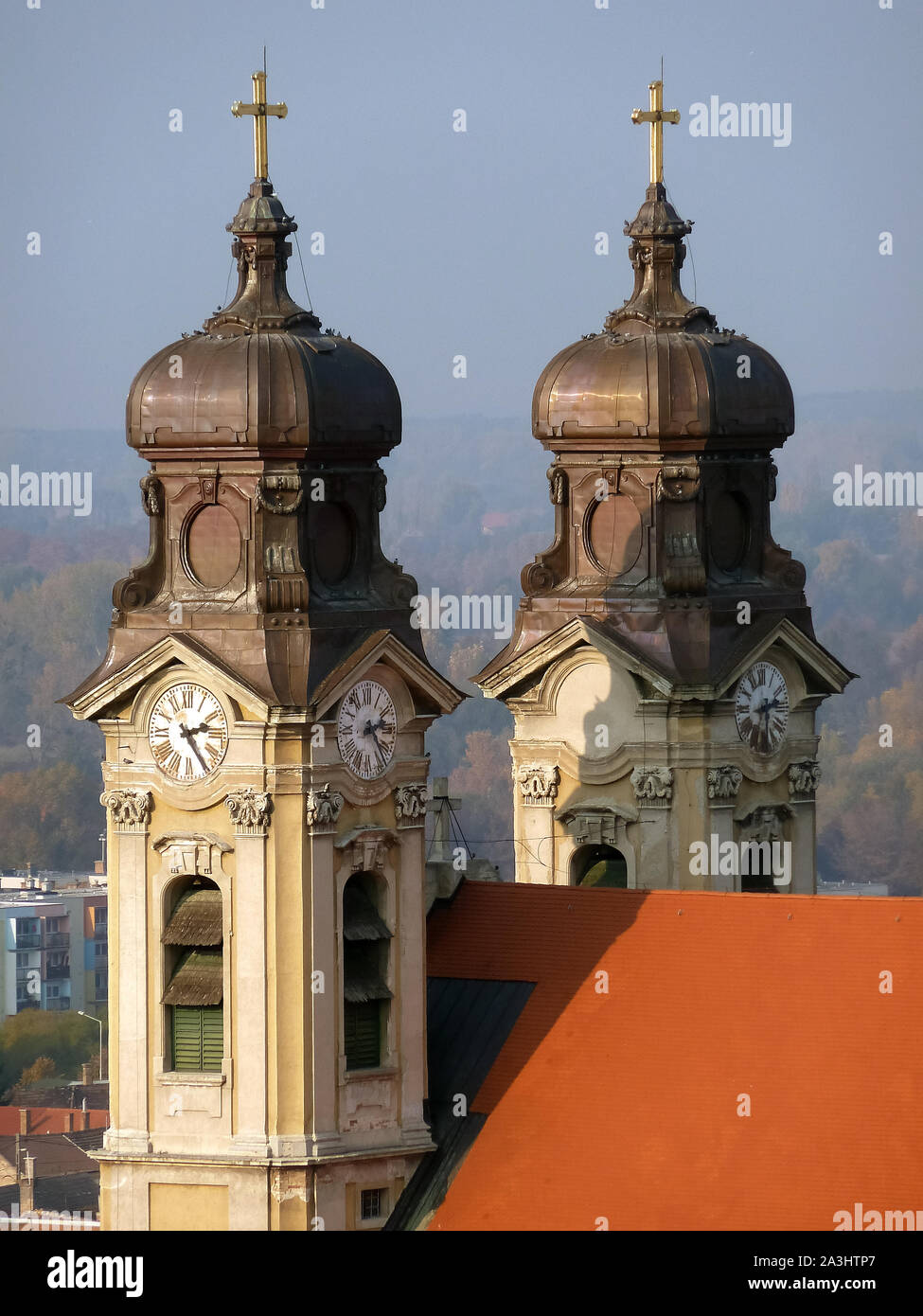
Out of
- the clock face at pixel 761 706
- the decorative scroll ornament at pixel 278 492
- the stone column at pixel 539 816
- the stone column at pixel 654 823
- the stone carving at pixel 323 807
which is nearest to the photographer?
the stone carving at pixel 323 807

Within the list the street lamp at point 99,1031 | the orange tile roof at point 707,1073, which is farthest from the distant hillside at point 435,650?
the orange tile roof at point 707,1073

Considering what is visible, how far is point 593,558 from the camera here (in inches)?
A: 3081

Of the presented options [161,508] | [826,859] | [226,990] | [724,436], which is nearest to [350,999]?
[226,990]

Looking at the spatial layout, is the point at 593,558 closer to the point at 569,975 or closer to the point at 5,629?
the point at 569,975

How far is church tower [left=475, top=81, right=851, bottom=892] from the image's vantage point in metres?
76.9

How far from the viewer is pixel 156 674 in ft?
224

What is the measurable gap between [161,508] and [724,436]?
39.7 feet

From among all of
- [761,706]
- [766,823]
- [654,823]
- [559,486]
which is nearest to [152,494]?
[559,486]

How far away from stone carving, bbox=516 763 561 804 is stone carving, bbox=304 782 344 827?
422 inches

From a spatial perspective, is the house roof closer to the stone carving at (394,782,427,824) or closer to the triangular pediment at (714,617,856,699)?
the triangular pediment at (714,617,856,699)

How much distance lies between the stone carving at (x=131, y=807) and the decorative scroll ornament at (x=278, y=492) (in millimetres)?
4713

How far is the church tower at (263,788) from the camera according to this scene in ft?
222

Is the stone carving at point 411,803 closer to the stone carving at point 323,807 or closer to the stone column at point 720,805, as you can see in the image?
the stone carving at point 323,807

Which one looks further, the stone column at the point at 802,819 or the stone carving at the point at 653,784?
the stone column at the point at 802,819
